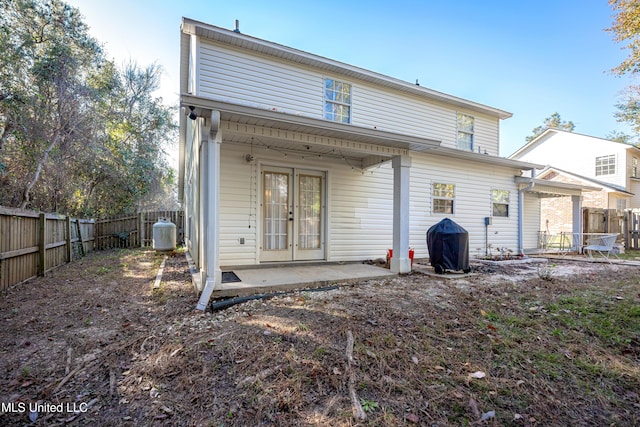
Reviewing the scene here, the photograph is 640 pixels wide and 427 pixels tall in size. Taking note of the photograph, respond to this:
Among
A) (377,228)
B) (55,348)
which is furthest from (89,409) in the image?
(377,228)

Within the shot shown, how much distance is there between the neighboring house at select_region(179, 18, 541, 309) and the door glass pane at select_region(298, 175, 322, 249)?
27 mm

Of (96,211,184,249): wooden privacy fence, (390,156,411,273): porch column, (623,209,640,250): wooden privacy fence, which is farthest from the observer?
(623,209,640,250): wooden privacy fence

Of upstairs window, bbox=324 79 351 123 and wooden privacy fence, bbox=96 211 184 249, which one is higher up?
upstairs window, bbox=324 79 351 123

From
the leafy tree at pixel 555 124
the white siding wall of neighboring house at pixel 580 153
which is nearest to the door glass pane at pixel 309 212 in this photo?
the white siding wall of neighboring house at pixel 580 153

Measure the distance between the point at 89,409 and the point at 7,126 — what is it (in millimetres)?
11144

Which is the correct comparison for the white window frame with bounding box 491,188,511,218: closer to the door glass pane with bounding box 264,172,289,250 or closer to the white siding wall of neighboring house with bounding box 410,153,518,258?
the white siding wall of neighboring house with bounding box 410,153,518,258

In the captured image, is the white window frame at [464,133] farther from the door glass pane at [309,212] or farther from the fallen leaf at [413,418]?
the fallen leaf at [413,418]

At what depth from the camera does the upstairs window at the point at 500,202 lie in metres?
10.1

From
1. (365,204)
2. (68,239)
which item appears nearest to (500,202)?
(365,204)

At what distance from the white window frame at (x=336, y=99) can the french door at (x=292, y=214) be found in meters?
2.09

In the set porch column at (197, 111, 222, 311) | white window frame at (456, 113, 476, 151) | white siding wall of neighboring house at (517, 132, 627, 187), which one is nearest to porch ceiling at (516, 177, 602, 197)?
white window frame at (456, 113, 476, 151)

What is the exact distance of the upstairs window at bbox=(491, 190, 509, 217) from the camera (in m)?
10.1

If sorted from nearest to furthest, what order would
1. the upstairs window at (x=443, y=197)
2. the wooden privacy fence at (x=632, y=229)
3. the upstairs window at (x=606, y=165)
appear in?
the upstairs window at (x=443, y=197), the wooden privacy fence at (x=632, y=229), the upstairs window at (x=606, y=165)

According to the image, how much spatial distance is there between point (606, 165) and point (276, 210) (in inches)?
857
